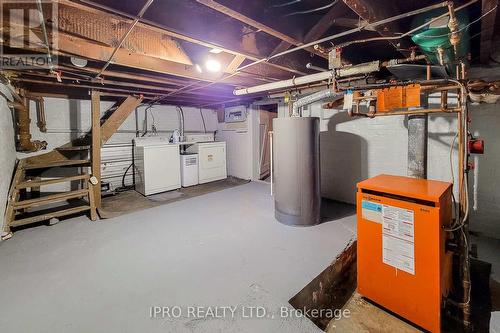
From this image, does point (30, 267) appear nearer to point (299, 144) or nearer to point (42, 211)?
point (42, 211)

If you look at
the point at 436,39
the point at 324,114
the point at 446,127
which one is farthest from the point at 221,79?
the point at 446,127

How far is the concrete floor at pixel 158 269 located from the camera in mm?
1410

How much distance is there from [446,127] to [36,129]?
244 inches

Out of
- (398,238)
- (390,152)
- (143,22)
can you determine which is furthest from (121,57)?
(390,152)

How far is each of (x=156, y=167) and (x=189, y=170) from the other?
2.48ft

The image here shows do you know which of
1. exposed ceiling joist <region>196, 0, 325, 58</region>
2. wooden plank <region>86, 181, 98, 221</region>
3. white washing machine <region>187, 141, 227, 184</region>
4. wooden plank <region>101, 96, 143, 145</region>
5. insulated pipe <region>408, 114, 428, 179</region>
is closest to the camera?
exposed ceiling joist <region>196, 0, 325, 58</region>

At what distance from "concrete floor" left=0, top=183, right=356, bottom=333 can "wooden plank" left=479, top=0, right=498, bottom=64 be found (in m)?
2.09

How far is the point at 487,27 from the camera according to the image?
1.66 metres

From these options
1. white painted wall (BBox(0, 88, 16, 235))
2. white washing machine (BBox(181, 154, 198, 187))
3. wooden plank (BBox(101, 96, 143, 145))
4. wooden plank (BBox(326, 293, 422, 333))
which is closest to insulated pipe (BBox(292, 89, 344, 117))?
wooden plank (BBox(326, 293, 422, 333))

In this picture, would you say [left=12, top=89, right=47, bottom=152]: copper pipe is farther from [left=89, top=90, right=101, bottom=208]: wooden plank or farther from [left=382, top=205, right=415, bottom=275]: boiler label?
[left=382, top=205, right=415, bottom=275]: boiler label

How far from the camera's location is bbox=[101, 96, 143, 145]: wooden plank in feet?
12.7

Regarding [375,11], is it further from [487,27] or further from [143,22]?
[143,22]

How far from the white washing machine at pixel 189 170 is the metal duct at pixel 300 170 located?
8.86 feet

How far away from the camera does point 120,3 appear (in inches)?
55.1
